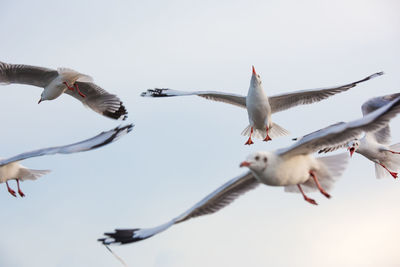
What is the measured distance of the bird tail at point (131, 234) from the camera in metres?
6.00

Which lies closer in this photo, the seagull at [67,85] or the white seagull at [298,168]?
the white seagull at [298,168]

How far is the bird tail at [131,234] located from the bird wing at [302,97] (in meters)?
3.25

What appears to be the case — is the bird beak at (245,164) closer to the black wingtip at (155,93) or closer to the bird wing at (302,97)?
the bird wing at (302,97)

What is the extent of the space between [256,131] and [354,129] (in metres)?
3.97

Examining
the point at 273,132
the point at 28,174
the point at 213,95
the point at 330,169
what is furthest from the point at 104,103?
the point at 330,169

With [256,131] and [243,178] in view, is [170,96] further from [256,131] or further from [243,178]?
[243,178]

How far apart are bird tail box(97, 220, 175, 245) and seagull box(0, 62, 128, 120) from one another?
9.30 ft

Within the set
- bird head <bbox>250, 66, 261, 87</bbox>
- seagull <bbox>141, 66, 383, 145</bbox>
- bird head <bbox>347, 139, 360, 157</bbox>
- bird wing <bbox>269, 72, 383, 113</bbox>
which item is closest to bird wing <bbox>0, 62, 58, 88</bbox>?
seagull <bbox>141, 66, 383, 145</bbox>

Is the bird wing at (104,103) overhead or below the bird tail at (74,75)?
below

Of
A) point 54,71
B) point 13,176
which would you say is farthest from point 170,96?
point 13,176

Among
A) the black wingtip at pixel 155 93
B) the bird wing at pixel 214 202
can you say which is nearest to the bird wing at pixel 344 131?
the bird wing at pixel 214 202

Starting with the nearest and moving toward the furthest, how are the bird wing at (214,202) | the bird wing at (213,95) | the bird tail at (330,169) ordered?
1. the bird tail at (330,169)
2. the bird wing at (214,202)
3. the bird wing at (213,95)

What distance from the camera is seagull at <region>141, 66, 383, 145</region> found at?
341 inches

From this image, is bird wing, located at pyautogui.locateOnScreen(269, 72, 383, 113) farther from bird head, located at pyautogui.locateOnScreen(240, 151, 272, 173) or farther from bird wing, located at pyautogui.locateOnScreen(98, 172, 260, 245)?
bird head, located at pyautogui.locateOnScreen(240, 151, 272, 173)
